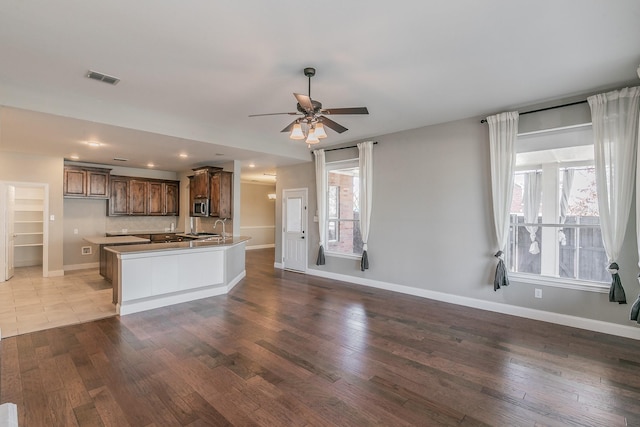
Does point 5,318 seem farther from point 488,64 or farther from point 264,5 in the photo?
point 488,64

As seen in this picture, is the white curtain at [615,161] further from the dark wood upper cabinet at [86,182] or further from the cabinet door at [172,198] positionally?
the dark wood upper cabinet at [86,182]

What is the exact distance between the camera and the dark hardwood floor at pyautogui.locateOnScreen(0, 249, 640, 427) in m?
2.23

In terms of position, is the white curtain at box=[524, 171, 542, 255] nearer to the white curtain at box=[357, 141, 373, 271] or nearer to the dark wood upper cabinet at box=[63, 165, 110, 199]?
the white curtain at box=[357, 141, 373, 271]

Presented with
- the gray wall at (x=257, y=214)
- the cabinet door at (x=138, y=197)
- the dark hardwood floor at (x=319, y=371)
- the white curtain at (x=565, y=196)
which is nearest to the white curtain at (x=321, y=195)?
the dark hardwood floor at (x=319, y=371)

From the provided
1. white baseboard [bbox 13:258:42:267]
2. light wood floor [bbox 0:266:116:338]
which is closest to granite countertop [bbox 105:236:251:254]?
light wood floor [bbox 0:266:116:338]

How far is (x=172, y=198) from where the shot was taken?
8.99m

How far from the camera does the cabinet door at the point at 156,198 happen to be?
337 inches

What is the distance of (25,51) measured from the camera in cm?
289

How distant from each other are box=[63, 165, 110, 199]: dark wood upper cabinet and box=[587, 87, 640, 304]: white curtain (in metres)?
9.63

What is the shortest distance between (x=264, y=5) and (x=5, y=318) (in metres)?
5.12

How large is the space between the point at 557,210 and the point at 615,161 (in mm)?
848

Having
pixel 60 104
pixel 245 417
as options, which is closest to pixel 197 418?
pixel 245 417

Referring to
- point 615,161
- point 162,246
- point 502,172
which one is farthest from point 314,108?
point 615,161

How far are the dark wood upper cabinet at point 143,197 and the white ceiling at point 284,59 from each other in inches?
117
